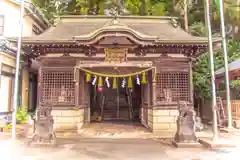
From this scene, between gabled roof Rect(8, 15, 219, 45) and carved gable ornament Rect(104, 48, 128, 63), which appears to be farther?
carved gable ornament Rect(104, 48, 128, 63)

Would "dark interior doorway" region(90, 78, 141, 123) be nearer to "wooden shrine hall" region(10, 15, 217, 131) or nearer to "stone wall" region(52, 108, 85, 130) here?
"wooden shrine hall" region(10, 15, 217, 131)

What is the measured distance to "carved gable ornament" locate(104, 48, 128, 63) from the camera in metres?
11.4

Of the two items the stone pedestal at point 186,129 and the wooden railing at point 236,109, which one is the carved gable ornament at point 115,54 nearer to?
the stone pedestal at point 186,129

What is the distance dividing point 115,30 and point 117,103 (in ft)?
32.0

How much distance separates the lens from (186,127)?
8.89 m

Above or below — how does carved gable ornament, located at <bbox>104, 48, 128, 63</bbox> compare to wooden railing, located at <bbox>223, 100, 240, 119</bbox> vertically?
above

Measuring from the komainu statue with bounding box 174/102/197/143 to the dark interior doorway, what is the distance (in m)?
9.46

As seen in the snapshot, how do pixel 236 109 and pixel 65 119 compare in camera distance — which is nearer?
pixel 65 119

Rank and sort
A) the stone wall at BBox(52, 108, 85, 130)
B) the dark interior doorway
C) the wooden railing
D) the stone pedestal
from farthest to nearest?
the dark interior doorway → the wooden railing → the stone wall at BBox(52, 108, 85, 130) → the stone pedestal

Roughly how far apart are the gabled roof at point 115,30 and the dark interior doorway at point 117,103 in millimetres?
6066

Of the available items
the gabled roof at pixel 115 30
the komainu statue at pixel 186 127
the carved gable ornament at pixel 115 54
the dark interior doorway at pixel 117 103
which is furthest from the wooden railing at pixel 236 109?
the carved gable ornament at pixel 115 54

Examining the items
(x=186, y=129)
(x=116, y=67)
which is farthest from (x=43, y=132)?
(x=186, y=129)

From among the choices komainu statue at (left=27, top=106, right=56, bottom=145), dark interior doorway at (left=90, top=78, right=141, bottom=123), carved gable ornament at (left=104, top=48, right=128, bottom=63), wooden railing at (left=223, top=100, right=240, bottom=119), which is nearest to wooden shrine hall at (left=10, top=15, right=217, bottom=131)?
carved gable ornament at (left=104, top=48, right=128, bottom=63)

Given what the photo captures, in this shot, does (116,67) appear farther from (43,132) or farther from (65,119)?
(43,132)
